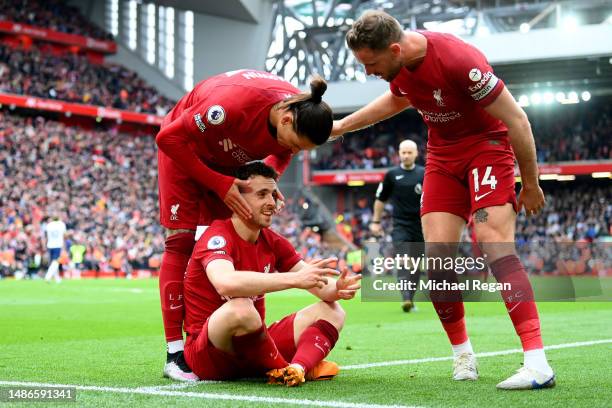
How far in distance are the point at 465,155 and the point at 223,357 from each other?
1.83 meters

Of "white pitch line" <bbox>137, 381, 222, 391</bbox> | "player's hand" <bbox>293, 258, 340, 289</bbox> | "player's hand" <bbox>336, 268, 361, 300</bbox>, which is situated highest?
"player's hand" <bbox>293, 258, 340, 289</bbox>

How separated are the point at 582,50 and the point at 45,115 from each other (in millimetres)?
23767

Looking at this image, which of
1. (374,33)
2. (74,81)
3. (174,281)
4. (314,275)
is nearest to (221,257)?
(314,275)

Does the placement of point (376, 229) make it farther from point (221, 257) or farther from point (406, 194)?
point (221, 257)

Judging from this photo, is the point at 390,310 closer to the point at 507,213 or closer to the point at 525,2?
the point at 507,213

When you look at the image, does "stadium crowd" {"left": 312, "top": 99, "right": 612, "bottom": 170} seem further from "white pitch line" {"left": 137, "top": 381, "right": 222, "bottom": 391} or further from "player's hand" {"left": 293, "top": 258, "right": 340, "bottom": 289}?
"player's hand" {"left": 293, "top": 258, "right": 340, "bottom": 289}

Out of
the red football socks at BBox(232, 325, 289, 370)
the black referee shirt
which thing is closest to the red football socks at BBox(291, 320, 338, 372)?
the red football socks at BBox(232, 325, 289, 370)

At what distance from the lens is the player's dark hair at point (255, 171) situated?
16.0ft

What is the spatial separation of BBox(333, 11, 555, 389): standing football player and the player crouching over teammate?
836mm

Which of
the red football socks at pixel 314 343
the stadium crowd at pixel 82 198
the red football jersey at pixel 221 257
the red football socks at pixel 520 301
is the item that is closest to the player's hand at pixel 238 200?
the red football jersey at pixel 221 257

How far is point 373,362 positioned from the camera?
6078 millimetres

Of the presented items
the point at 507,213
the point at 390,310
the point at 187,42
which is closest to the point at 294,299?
the point at 390,310

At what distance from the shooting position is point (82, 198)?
33344 millimetres

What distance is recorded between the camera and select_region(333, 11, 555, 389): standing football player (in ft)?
15.2
